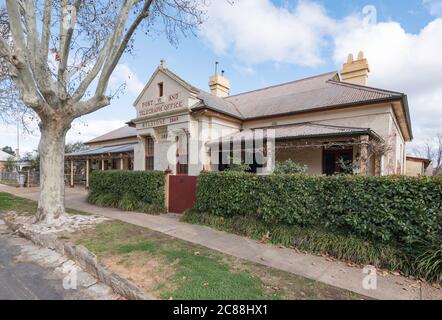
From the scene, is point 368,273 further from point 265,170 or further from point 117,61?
point 117,61

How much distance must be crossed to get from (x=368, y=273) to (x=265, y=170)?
687 centimetres

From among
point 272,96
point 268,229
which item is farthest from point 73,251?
point 272,96

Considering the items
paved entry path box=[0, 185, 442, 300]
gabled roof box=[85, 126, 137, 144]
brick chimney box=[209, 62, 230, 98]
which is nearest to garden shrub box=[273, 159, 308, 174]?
paved entry path box=[0, 185, 442, 300]

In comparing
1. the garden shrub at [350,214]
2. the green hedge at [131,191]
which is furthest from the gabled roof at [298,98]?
the garden shrub at [350,214]

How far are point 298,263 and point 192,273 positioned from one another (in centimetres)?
219

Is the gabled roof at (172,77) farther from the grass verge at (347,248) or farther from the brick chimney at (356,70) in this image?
the brick chimney at (356,70)

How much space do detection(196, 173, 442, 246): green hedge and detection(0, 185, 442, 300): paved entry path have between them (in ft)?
2.54

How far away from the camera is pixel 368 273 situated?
4371 millimetres

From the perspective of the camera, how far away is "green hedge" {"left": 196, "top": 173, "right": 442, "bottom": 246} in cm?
439

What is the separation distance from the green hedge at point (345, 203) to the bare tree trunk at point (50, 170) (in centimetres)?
497

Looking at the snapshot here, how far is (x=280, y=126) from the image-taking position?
42.0 ft

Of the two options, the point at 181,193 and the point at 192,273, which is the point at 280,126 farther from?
the point at 192,273

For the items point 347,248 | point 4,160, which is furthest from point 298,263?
point 4,160

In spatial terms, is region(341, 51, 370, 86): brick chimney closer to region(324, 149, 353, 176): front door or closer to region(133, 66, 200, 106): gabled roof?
region(324, 149, 353, 176): front door
